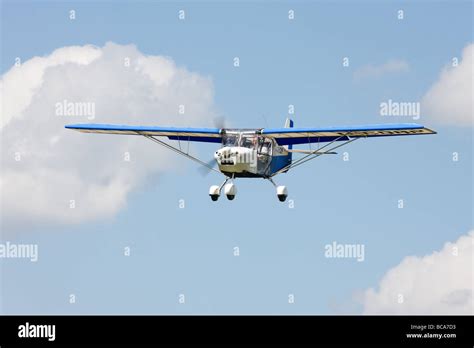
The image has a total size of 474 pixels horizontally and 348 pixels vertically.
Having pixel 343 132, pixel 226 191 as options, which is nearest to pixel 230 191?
pixel 226 191

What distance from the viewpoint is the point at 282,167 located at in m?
47.2

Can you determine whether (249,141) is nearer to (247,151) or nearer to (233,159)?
(247,151)

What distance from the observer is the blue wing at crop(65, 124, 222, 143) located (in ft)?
154

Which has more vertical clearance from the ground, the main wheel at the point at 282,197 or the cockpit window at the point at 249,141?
the cockpit window at the point at 249,141

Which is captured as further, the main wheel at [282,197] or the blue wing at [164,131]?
the blue wing at [164,131]

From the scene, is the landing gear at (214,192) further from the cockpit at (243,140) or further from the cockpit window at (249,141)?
the cockpit window at (249,141)

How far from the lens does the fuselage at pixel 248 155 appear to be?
43.2m

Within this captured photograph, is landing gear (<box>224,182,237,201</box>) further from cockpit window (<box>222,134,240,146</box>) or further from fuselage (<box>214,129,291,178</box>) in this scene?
cockpit window (<box>222,134,240,146</box>)

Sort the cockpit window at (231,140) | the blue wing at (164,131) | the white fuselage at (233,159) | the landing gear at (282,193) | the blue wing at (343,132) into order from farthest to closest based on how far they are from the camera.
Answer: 1. the blue wing at (164,131)
2. the landing gear at (282,193)
3. the cockpit window at (231,140)
4. the blue wing at (343,132)
5. the white fuselage at (233,159)

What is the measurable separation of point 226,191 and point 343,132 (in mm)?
5939

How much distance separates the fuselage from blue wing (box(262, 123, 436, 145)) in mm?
512

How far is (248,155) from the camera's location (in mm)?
43719
